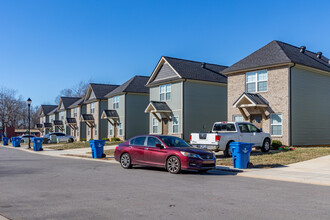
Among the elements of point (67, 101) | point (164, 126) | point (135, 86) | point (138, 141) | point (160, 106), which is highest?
point (135, 86)

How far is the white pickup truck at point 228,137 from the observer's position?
1770 cm

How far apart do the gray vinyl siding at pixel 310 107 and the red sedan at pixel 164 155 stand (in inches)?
484

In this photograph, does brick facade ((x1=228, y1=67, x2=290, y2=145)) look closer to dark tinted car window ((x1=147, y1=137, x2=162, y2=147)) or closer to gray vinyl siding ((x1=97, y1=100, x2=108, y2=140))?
dark tinted car window ((x1=147, y1=137, x2=162, y2=147))

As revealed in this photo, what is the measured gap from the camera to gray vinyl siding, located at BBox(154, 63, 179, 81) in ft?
106

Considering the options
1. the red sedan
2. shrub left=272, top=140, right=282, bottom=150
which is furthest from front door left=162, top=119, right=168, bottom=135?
the red sedan

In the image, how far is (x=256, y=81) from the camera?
2530cm

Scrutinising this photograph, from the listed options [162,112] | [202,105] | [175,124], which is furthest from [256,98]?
[162,112]

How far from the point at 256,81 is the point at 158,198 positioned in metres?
18.7

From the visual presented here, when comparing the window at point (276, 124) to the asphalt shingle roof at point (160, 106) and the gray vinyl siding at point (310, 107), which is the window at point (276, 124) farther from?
the asphalt shingle roof at point (160, 106)

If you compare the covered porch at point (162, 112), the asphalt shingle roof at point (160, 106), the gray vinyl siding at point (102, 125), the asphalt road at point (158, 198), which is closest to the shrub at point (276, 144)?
the asphalt road at point (158, 198)

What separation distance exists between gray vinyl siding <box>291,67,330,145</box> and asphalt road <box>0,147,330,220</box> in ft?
44.0

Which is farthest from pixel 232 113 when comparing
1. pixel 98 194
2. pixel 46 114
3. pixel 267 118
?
pixel 46 114

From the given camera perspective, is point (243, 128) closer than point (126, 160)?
No

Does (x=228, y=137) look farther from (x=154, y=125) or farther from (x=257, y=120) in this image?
(x=154, y=125)
